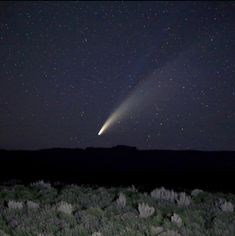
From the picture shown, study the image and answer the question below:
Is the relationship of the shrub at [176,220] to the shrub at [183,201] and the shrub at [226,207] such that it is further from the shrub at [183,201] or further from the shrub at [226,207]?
the shrub at [183,201]

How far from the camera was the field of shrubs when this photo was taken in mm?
6969

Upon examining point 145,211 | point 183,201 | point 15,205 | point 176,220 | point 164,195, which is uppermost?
point 164,195

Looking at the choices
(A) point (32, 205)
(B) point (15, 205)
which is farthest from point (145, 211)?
(B) point (15, 205)

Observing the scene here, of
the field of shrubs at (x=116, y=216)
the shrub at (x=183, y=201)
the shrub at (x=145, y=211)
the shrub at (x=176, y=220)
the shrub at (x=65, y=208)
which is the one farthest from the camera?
the shrub at (x=183, y=201)

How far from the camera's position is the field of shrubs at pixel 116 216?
697cm

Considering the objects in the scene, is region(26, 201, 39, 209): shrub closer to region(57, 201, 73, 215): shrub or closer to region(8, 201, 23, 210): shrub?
region(8, 201, 23, 210): shrub

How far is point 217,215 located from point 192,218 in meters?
0.64

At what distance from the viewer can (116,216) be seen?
7.87 meters

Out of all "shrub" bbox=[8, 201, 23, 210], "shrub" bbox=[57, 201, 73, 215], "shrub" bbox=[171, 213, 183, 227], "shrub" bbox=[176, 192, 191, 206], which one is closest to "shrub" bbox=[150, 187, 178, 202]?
"shrub" bbox=[176, 192, 191, 206]

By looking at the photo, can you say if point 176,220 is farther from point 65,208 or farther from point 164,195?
point 164,195

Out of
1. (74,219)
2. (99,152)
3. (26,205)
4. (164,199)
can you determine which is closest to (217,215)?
(164,199)

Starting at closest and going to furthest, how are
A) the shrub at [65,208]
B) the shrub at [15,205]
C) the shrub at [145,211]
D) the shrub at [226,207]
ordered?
the shrub at [145,211] → the shrub at [65,208] → the shrub at [226,207] → the shrub at [15,205]

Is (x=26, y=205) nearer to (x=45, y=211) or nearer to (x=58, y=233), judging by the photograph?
(x=45, y=211)

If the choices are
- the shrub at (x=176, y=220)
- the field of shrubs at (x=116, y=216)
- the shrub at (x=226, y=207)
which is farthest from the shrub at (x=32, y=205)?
the shrub at (x=226, y=207)
